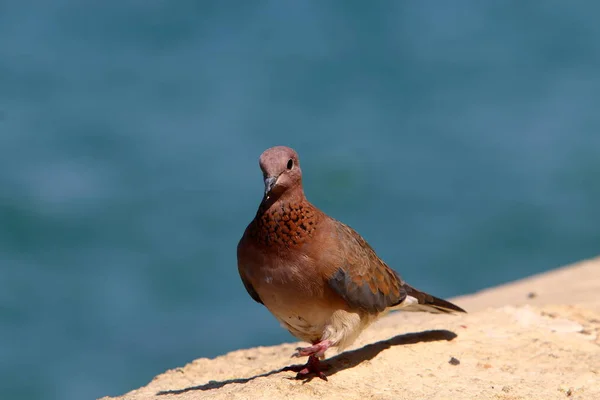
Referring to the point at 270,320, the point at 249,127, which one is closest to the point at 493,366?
the point at 270,320

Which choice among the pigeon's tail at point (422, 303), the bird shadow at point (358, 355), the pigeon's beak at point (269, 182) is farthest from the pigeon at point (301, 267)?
the pigeon's tail at point (422, 303)

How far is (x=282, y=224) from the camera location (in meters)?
5.89

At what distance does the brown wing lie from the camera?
6005 mm

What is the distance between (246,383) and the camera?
5930 mm

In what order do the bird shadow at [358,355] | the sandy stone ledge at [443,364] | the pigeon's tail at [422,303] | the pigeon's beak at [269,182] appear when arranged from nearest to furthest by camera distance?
1. the pigeon's beak at [269,182]
2. the sandy stone ledge at [443,364]
3. the bird shadow at [358,355]
4. the pigeon's tail at [422,303]

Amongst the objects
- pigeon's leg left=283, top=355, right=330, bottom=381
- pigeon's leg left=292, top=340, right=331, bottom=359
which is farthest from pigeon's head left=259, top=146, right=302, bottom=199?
pigeon's leg left=283, top=355, right=330, bottom=381

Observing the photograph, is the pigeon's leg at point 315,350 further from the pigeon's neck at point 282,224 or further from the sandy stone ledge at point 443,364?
the pigeon's neck at point 282,224

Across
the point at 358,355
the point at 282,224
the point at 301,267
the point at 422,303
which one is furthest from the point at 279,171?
the point at 422,303

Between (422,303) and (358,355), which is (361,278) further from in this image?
(422,303)

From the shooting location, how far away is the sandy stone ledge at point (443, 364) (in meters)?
5.96

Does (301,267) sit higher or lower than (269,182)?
lower

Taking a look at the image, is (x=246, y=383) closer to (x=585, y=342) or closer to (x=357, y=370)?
(x=357, y=370)

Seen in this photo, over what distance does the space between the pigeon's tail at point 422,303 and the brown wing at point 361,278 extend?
17 cm

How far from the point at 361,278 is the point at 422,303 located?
108cm
